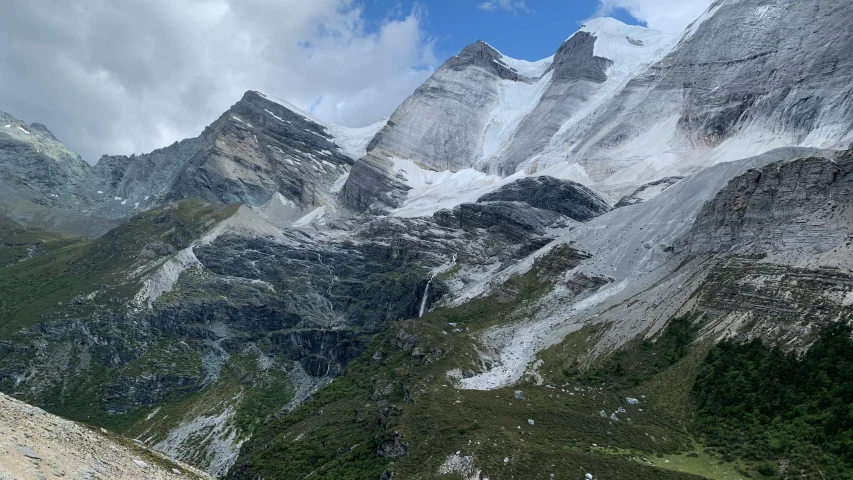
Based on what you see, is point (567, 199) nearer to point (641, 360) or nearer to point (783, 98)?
point (783, 98)

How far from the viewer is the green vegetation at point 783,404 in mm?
53750

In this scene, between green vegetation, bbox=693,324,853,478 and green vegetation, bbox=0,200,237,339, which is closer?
green vegetation, bbox=693,324,853,478

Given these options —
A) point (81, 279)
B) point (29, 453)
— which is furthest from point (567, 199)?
point (29, 453)

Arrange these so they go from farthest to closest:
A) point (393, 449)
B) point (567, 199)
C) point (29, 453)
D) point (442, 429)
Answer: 1. point (567, 199)
2. point (442, 429)
3. point (393, 449)
4. point (29, 453)

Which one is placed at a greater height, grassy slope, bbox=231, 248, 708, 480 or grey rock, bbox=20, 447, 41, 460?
grey rock, bbox=20, 447, 41, 460

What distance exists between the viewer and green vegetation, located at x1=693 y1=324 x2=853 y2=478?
53750 millimetres

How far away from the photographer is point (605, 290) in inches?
4392

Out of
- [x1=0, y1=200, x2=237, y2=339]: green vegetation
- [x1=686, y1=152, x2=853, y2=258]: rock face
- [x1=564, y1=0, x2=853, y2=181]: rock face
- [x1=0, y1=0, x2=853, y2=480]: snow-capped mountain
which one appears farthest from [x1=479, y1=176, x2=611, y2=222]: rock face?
[x1=0, y1=200, x2=237, y2=339]: green vegetation

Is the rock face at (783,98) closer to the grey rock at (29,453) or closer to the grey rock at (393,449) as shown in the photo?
the grey rock at (393,449)

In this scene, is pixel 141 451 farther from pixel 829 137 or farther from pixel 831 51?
pixel 831 51

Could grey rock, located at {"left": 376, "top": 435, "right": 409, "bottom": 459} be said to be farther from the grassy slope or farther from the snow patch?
the snow patch

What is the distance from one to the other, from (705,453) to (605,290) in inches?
2076

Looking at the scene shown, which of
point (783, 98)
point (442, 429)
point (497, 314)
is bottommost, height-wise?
point (442, 429)

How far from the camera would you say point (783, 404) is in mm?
62688
